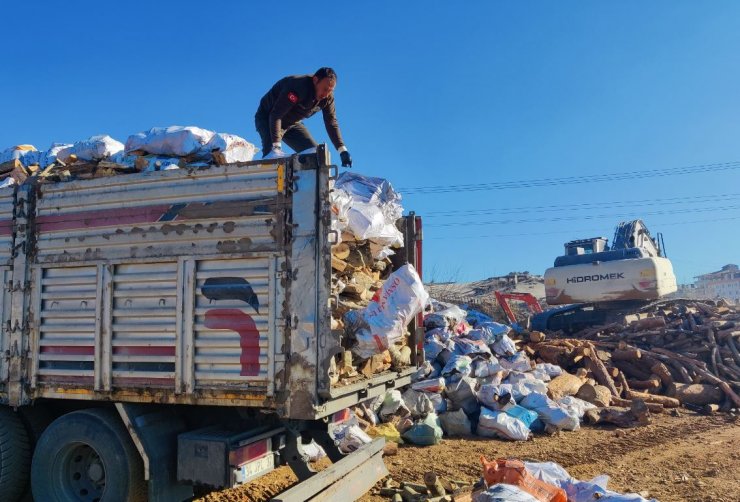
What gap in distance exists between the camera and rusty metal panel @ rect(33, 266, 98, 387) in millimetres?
4422

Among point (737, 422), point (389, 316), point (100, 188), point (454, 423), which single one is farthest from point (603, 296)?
point (100, 188)

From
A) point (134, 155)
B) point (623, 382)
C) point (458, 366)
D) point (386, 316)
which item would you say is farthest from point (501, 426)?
point (134, 155)

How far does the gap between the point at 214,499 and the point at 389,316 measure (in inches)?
89.9

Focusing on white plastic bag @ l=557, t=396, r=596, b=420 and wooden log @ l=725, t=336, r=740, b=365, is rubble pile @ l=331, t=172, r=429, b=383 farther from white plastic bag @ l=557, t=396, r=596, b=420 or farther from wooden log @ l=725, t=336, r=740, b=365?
wooden log @ l=725, t=336, r=740, b=365

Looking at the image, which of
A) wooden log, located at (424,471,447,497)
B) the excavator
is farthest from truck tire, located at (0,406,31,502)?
the excavator

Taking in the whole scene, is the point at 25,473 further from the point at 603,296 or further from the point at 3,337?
the point at 603,296

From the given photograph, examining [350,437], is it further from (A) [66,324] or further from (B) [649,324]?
(B) [649,324]

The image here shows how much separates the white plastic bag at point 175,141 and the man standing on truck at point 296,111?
55cm

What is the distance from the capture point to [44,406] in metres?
4.84

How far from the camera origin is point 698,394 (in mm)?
10359

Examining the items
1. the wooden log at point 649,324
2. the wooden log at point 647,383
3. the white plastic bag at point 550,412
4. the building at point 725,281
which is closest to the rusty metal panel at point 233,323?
the white plastic bag at point 550,412

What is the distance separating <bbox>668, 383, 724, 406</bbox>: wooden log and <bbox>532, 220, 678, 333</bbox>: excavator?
4.13 meters

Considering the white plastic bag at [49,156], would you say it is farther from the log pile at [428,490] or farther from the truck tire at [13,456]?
the log pile at [428,490]

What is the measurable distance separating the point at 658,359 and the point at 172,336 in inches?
412
